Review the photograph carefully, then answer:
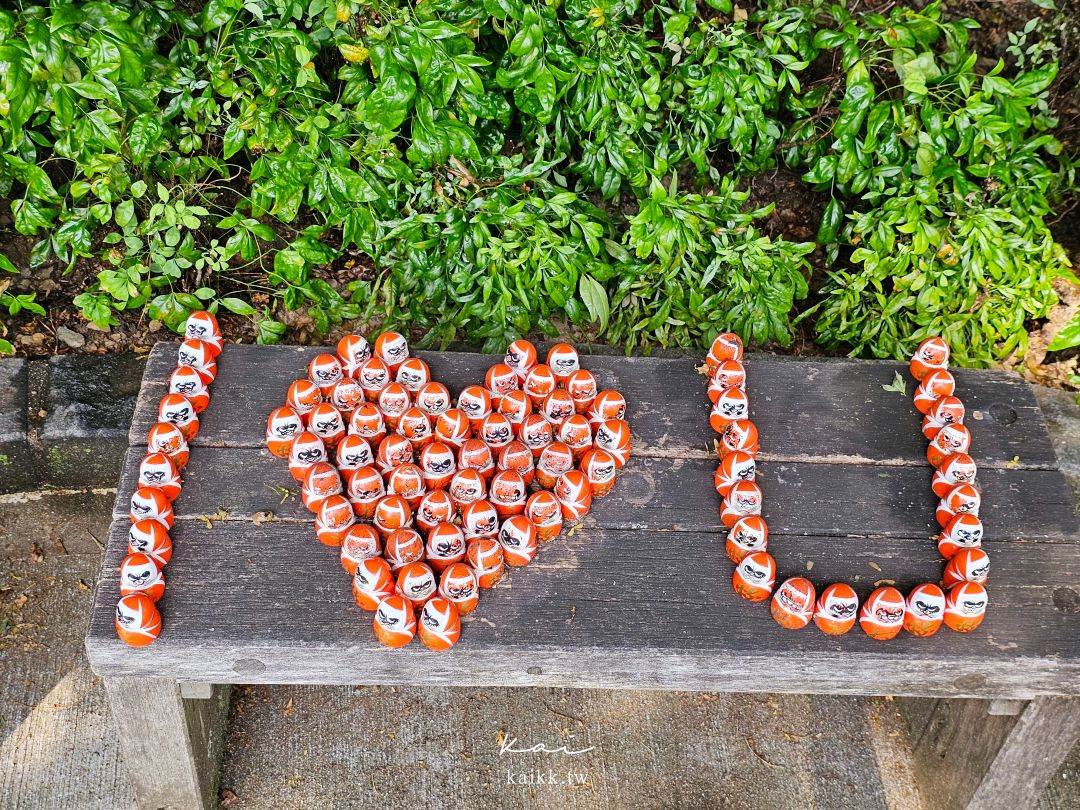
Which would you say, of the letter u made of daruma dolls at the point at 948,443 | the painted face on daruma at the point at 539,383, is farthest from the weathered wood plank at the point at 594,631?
the painted face on daruma at the point at 539,383

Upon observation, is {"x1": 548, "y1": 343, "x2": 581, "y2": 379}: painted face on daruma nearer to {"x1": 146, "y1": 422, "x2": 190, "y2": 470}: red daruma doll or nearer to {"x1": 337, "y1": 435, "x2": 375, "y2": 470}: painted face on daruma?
{"x1": 337, "y1": 435, "x2": 375, "y2": 470}: painted face on daruma

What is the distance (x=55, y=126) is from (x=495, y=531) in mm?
1647

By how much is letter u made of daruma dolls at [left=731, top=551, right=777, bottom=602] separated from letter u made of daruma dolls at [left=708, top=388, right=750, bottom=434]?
0.41 metres

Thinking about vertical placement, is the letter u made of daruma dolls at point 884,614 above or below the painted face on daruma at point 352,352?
below

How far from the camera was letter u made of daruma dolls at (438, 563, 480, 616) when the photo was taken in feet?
6.49

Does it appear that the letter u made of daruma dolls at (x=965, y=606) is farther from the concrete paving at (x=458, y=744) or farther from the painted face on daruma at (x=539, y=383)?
the painted face on daruma at (x=539, y=383)

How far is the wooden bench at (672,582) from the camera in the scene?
1.98 m

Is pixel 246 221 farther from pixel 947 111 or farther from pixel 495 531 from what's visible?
pixel 947 111

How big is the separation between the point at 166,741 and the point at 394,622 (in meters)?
0.77

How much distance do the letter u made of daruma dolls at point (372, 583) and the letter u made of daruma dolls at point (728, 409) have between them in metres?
1.00

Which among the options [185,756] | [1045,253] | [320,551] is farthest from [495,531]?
[1045,253]

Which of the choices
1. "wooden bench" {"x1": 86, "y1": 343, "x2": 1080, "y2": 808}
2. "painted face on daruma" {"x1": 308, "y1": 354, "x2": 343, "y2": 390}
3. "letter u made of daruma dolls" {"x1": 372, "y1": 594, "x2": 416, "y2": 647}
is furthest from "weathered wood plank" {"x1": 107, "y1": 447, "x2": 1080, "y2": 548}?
"letter u made of daruma dolls" {"x1": 372, "y1": 594, "x2": 416, "y2": 647}
